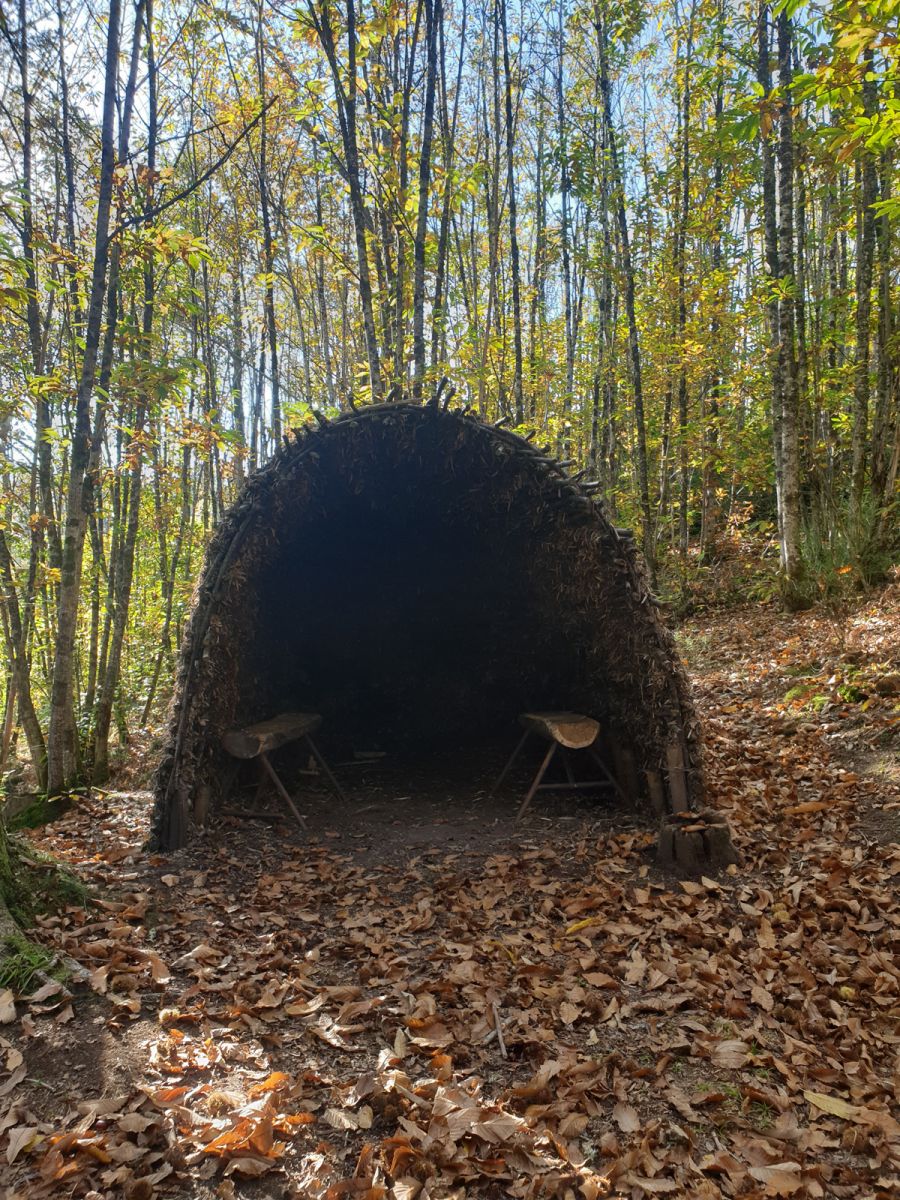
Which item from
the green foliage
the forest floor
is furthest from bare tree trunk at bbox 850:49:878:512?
the green foliage

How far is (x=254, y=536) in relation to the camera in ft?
18.2

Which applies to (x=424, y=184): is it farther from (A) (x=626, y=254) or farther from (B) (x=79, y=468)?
(A) (x=626, y=254)

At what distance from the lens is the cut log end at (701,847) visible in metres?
4.18

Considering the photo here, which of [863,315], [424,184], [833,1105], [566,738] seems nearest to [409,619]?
[566,738]

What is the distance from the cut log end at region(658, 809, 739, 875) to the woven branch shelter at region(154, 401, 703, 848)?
357mm

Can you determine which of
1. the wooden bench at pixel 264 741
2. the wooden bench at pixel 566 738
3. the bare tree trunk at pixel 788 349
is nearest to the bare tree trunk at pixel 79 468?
→ the wooden bench at pixel 264 741

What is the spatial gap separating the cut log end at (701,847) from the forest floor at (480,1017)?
14 centimetres

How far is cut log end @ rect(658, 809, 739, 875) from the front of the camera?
4176mm

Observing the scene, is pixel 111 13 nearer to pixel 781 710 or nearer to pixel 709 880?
pixel 709 880

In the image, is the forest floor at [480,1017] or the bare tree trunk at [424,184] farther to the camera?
the bare tree trunk at [424,184]

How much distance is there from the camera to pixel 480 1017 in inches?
113

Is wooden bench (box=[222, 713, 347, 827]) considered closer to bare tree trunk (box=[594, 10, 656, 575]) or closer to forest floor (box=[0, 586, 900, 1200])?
forest floor (box=[0, 586, 900, 1200])

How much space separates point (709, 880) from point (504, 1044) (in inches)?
72.9

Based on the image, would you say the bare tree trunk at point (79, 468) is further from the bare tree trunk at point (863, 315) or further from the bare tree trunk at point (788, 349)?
the bare tree trunk at point (863, 315)
